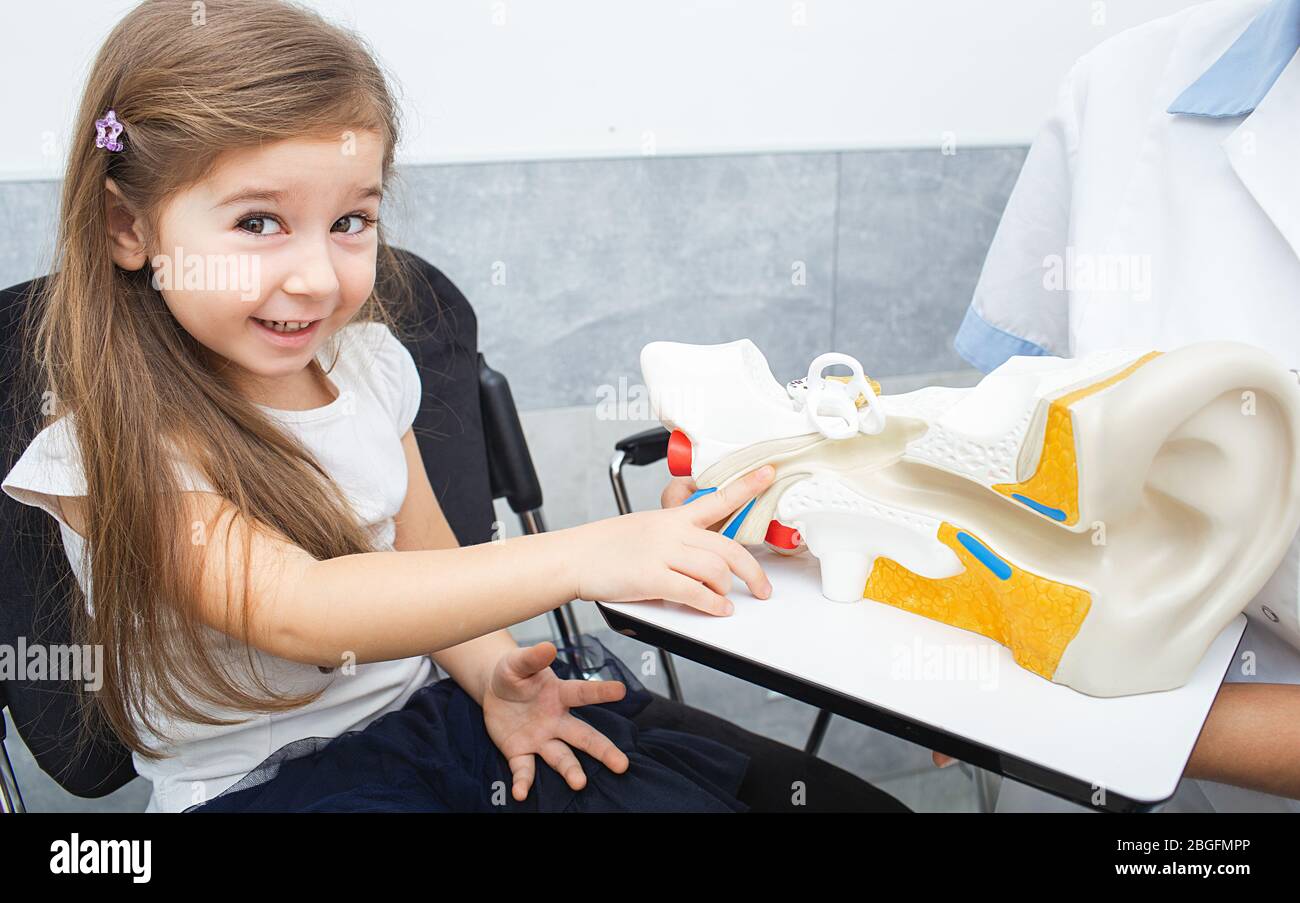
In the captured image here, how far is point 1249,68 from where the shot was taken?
841 millimetres

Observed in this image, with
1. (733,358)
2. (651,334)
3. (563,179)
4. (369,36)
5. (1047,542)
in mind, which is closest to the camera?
(1047,542)

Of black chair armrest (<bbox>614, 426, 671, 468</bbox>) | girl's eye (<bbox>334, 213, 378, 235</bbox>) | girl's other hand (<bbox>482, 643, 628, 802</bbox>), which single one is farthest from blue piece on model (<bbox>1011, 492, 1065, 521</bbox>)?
black chair armrest (<bbox>614, 426, 671, 468</bbox>)

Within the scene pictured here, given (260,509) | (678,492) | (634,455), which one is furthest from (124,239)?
(634,455)

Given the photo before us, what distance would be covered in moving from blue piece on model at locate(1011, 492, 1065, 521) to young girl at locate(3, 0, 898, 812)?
0.54ft

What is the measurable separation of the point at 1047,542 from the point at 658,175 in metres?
1.03

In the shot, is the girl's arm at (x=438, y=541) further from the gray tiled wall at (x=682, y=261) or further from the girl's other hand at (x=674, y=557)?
the gray tiled wall at (x=682, y=261)

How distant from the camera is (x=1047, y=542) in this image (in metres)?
0.64

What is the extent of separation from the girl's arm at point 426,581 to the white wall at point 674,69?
0.78m

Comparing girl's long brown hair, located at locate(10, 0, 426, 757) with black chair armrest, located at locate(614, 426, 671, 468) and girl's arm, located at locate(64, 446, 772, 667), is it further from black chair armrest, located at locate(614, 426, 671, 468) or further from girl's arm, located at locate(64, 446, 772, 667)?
black chair armrest, located at locate(614, 426, 671, 468)

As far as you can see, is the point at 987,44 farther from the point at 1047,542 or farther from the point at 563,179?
the point at 1047,542

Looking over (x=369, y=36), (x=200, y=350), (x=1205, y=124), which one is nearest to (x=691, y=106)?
(x=369, y=36)

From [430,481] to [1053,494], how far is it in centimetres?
65

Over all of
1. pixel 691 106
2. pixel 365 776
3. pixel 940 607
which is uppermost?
pixel 691 106

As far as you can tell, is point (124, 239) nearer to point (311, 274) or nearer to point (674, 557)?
point (311, 274)
